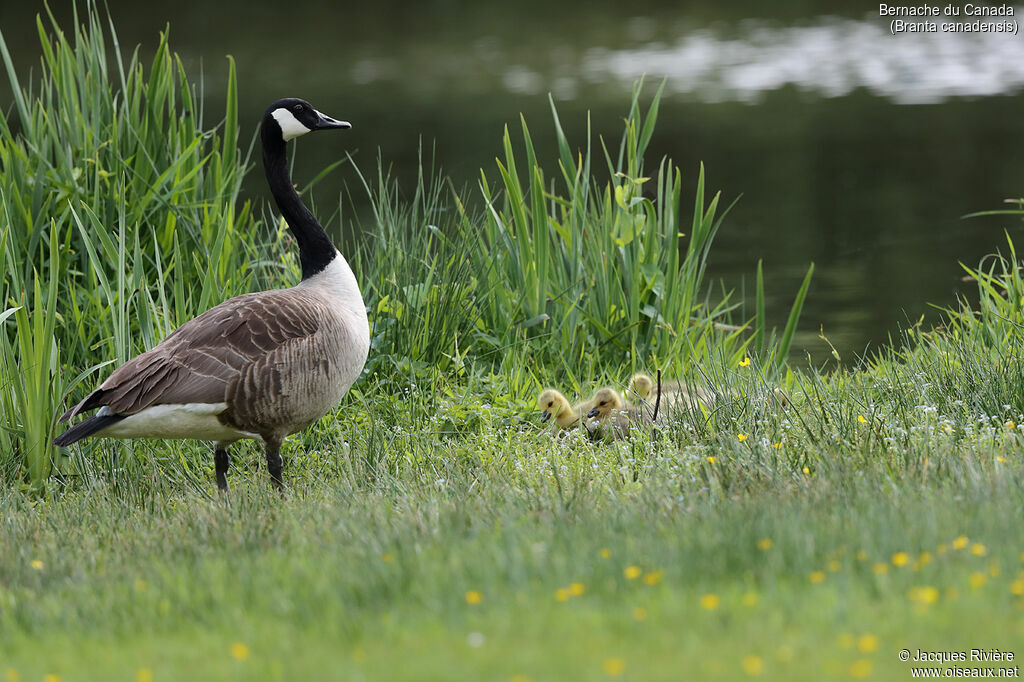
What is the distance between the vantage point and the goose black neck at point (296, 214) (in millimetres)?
6820

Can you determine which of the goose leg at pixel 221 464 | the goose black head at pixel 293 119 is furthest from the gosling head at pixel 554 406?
the goose black head at pixel 293 119

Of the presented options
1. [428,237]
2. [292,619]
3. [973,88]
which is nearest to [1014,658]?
[292,619]

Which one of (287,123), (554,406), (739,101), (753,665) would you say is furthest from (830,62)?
(753,665)

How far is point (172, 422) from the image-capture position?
589cm

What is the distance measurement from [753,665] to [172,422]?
3.60m

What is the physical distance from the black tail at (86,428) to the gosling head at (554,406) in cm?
255

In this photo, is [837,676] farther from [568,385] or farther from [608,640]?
[568,385]

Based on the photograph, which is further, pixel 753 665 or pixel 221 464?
pixel 221 464

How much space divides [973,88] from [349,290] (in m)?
18.5

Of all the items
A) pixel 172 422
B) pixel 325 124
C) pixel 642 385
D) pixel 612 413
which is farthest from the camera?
pixel 642 385

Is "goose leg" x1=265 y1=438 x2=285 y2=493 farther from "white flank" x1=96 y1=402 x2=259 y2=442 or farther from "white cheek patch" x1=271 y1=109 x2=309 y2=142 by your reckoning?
"white cheek patch" x1=271 y1=109 x2=309 y2=142

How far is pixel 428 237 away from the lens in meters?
8.60

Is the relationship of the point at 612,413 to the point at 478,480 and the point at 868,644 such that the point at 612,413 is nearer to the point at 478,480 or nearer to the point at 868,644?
the point at 478,480

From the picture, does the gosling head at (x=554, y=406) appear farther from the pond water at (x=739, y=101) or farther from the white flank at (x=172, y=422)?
the pond water at (x=739, y=101)
